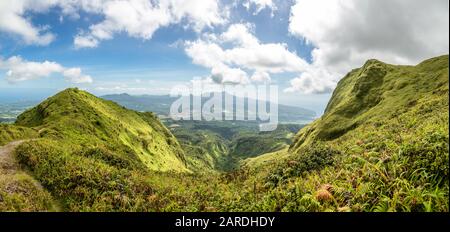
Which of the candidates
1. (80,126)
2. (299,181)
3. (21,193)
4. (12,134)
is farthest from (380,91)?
(21,193)

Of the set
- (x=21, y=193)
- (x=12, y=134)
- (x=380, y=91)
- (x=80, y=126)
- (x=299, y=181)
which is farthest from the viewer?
(x=380, y=91)

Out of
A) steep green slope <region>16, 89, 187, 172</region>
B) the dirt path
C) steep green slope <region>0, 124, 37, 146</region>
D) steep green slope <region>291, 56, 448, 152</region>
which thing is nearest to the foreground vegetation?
the dirt path

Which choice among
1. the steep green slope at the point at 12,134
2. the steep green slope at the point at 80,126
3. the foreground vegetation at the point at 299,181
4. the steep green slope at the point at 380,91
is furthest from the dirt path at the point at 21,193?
the steep green slope at the point at 380,91

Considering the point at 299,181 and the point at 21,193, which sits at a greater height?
the point at 299,181

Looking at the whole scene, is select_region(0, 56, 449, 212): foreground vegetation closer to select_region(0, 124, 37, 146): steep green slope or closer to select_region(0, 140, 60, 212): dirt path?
select_region(0, 140, 60, 212): dirt path

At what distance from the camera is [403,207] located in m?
9.84

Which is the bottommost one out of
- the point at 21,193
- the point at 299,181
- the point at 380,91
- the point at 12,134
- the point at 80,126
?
the point at 21,193

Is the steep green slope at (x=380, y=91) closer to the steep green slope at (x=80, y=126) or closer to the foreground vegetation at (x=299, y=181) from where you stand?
the foreground vegetation at (x=299, y=181)

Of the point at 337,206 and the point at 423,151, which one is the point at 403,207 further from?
the point at 423,151

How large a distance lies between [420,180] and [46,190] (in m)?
23.0

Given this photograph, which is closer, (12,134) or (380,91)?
(12,134)

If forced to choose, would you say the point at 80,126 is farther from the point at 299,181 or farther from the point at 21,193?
the point at 299,181

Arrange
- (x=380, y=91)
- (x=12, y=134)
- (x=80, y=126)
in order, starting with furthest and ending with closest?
(x=380, y=91)
(x=80, y=126)
(x=12, y=134)
